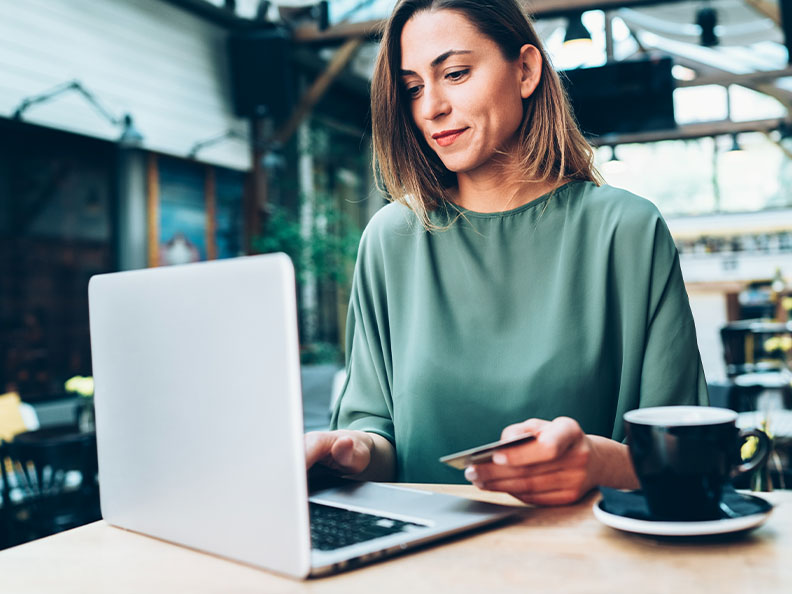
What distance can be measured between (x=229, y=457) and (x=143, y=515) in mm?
197

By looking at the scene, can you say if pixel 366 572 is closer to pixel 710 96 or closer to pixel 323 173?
pixel 323 173

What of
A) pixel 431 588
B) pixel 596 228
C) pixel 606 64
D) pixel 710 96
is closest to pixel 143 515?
pixel 431 588

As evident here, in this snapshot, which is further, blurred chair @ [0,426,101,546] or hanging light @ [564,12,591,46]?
hanging light @ [564,12,591,46]

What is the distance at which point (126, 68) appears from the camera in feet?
18.8

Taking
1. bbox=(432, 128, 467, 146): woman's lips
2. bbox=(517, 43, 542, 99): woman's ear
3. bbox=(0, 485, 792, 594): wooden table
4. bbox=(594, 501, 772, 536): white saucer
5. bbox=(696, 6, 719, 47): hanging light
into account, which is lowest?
bbox=(0, 485, 792, 594): wooden table

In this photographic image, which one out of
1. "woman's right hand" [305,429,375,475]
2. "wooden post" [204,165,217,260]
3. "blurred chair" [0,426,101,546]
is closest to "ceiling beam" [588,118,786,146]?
"wooden post" [204,165,217,260]

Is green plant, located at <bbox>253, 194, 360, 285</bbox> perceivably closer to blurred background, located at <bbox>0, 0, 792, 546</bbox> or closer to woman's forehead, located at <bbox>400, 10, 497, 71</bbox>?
blurred background, located at <bbox>0, 0, 792, 546</bbox>

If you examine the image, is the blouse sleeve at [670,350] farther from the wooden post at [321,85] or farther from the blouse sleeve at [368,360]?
the wooden post at [321,85]

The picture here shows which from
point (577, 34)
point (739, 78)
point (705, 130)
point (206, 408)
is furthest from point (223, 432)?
point (705, 130)

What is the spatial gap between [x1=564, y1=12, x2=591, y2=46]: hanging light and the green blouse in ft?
16.7

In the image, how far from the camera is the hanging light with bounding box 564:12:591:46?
597cm

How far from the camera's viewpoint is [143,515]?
0.79 meters

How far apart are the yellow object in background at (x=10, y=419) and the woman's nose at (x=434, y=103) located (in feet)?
11.4

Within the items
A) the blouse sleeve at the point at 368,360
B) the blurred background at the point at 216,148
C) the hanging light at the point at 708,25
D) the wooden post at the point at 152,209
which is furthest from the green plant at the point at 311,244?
the blouse sleeve at the point at 368,360
